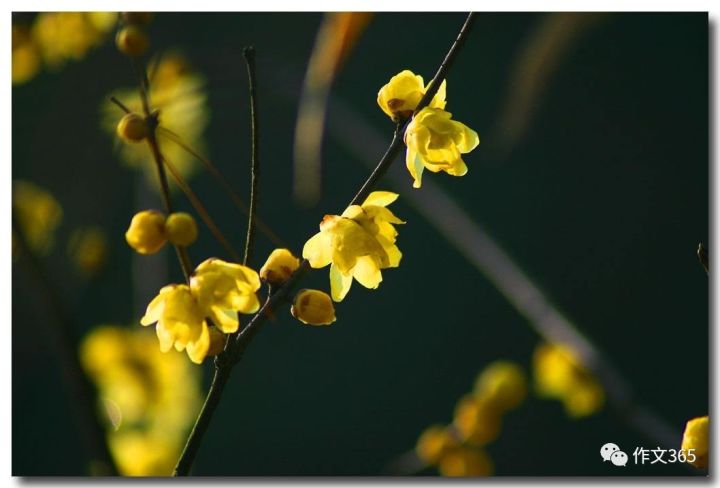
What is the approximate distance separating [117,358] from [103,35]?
361 millimetres

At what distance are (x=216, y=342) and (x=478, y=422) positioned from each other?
1.51ft

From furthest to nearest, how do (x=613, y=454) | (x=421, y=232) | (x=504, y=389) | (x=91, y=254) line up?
(x=421, y=232) < (x=613, y=454) < (x=504, y=389) < (x=91, y=254)

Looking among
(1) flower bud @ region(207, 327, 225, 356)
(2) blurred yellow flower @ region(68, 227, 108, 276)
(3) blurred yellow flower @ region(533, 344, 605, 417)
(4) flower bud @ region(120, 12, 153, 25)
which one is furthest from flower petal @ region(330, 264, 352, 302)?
(3) blurred yellow flower @ region(533, 344, 605, 417)

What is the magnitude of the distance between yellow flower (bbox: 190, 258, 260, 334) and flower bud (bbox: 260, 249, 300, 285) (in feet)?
0.04

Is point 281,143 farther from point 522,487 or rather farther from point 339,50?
point 339,50

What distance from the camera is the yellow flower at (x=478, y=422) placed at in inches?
35.6

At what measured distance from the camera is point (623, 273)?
1993 millimetres

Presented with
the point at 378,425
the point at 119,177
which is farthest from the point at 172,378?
the point at 378,425

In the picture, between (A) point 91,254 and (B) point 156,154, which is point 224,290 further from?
(A) point 91,254

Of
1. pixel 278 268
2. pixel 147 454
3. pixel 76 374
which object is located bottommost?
pixel 147 454

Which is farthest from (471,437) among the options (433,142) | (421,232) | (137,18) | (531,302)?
(421,232)

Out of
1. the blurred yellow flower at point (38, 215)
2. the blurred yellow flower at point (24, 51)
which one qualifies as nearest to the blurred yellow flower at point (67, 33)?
the blurred yellow flower at point (24, 51)

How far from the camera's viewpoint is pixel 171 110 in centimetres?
104

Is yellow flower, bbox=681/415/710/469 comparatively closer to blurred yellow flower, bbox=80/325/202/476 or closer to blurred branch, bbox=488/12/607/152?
blurred branch, bbox=488/12/607/152
